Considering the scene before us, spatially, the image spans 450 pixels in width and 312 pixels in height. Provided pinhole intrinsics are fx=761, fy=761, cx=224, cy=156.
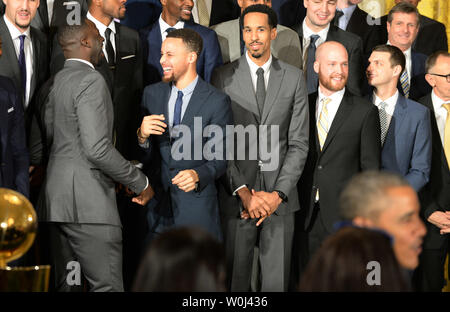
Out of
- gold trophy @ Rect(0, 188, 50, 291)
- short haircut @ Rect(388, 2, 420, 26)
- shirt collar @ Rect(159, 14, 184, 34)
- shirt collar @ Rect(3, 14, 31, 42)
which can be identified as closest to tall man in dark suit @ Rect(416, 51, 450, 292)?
short haircut @ Rect(388, 2, 420, 26)

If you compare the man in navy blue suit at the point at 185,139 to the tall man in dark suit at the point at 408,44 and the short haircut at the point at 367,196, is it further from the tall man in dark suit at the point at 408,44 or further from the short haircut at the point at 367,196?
the short haircut at the point at 367,196

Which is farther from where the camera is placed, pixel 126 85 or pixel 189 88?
pixel 126 85

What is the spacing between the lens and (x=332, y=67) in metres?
4.64

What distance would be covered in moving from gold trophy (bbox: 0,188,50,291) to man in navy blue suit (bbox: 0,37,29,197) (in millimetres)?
1197

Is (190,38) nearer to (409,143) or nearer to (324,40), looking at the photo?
(324,40)

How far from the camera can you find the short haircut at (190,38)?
4523 mm

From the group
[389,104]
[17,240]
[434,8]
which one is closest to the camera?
[17,240]

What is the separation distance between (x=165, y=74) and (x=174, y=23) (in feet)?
1.79

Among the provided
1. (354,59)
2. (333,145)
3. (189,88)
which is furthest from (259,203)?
(354,59)

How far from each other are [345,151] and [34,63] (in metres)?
1.94

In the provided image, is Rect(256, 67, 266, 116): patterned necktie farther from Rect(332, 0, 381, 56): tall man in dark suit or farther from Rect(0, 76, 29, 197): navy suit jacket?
Rect(0, 76, 29, 197): navy suit jacket

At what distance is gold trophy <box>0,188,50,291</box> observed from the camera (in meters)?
2.64
